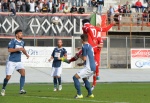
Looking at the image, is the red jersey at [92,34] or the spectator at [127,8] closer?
the red jersey at [92,34]

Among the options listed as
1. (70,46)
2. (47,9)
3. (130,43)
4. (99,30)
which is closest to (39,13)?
(47,9)

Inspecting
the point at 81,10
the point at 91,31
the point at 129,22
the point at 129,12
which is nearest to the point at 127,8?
the point at 129,12

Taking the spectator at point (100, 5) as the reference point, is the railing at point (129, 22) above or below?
below

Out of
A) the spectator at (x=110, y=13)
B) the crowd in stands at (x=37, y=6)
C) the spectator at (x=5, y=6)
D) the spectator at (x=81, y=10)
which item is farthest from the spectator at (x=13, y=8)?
the spectator at (x=110, y=13)

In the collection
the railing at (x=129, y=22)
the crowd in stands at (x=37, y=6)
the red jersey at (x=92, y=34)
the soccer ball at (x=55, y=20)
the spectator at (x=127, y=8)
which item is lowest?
the railing at (x=129, y=22)

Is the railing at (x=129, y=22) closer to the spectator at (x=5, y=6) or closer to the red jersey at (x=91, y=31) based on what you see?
the spectator at (x=5, y=6)

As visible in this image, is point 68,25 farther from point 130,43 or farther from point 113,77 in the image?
point 113,77

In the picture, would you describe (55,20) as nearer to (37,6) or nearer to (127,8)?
(37,6)

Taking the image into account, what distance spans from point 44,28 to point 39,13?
1165 mm

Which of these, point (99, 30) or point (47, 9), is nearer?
point (99, 30)

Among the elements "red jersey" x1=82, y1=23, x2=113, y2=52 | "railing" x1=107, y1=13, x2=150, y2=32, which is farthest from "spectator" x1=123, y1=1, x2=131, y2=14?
"red jersey" x1=82, y1=23, x2=113, y2=52

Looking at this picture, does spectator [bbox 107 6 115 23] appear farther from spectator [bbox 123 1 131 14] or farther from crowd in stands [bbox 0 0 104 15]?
spectator [bbox 123 1 131 14]

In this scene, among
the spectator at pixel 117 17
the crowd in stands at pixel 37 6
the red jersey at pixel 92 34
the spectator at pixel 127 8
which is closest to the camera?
the red jersey at pixel 92 34

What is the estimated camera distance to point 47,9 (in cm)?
4538
